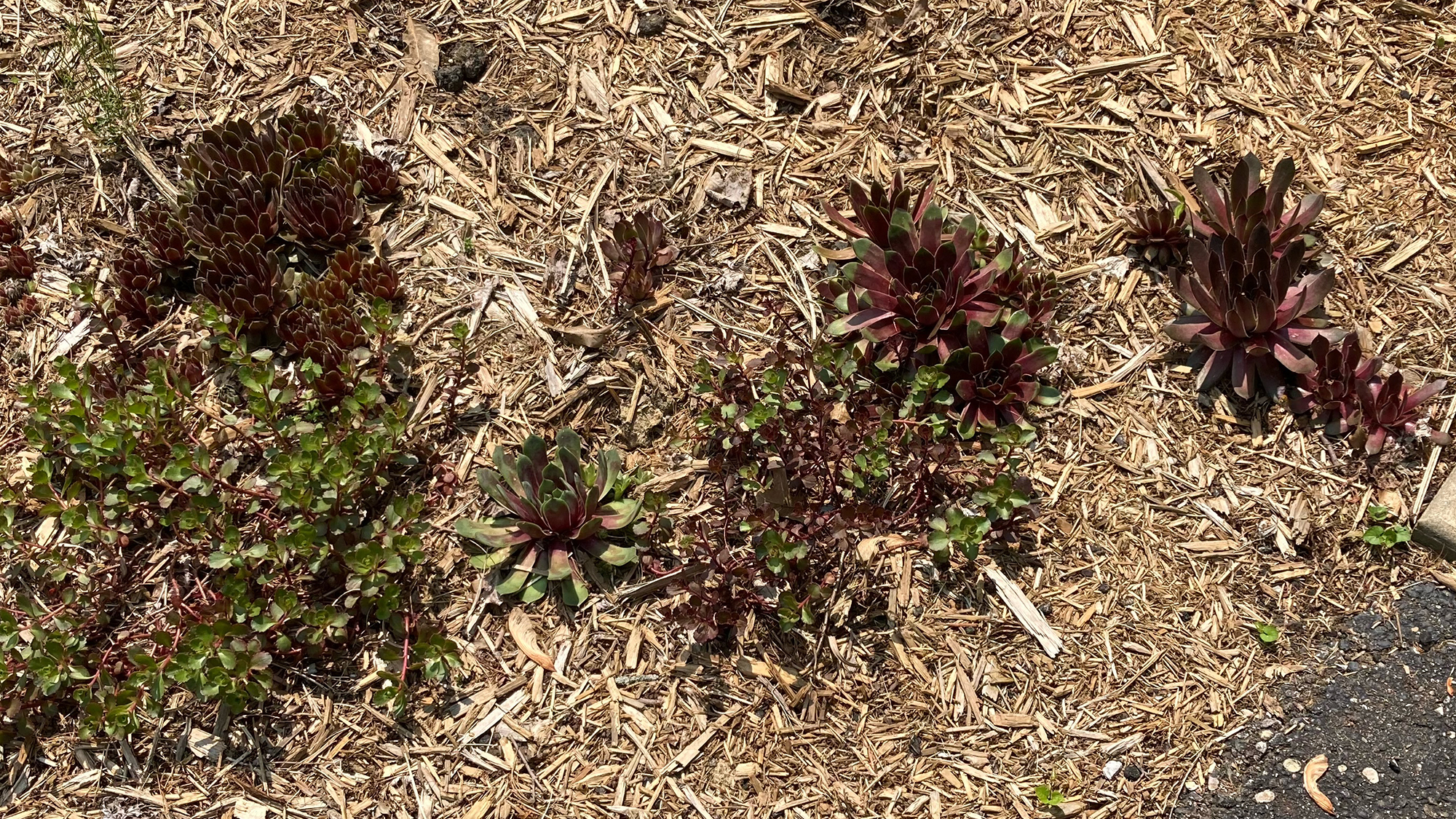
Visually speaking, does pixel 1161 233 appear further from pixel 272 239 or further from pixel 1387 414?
pixel 272 239

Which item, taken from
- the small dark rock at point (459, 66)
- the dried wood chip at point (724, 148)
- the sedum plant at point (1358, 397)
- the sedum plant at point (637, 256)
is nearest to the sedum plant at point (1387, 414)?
the sedum plant at point (1358, 397)

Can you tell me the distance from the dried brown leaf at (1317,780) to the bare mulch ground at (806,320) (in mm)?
242

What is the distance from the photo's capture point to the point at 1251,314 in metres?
3.41

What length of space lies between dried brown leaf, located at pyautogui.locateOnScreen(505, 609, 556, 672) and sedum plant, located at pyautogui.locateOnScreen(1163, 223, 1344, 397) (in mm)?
2354

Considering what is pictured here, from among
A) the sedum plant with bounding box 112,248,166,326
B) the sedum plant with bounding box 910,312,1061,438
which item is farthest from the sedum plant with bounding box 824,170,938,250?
the sedum plant with bounding box 112,248,166,326

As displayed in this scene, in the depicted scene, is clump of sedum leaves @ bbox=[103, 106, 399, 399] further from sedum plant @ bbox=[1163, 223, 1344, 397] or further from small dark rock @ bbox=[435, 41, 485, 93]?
sedum plant @ bbox=[1163, 223, 1344, 397]

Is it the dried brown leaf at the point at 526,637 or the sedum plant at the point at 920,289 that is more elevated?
the sedum plant at the point at 920,289

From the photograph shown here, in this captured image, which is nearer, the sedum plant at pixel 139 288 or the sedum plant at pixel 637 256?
the sedum plant at pixel 637 256

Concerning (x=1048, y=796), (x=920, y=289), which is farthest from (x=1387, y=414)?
(x=1048, y=796)

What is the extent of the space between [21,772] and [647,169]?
9.54 feet

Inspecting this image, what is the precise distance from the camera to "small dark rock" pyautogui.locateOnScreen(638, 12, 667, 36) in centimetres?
423

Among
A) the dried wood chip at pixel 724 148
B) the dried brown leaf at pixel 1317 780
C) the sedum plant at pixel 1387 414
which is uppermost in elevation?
the dried wood chip at pixel 724 148

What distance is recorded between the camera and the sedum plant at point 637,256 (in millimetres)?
3697

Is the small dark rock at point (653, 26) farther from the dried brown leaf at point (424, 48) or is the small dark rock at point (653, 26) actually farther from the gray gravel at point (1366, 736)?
the gray gravel at point (1366, 736)
